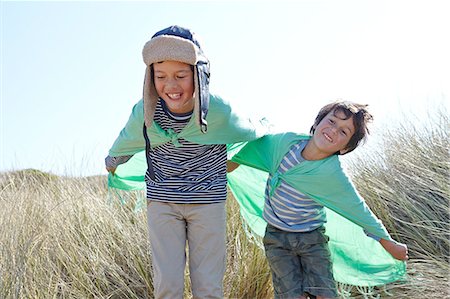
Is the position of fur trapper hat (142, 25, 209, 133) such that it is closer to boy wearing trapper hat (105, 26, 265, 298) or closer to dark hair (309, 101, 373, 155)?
boy wearing trapper hat (105, 26, 265, 298)

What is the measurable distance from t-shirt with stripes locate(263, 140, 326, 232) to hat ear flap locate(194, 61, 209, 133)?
64cm

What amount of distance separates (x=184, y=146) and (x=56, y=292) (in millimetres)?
1290

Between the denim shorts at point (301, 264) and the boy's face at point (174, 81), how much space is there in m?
0.97

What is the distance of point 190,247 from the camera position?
10.3 feet

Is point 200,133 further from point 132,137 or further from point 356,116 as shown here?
point 356,116

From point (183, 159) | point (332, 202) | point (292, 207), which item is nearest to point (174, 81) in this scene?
point (183, 159)

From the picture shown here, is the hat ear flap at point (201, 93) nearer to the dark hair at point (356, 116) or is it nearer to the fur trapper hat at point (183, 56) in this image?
the fur trapper hat at point (183, 56)

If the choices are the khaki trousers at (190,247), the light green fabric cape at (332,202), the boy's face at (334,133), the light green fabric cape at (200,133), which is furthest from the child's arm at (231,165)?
the boy's face at (334,133)

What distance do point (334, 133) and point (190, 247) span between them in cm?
105

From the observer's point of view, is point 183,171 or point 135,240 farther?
point 135,240

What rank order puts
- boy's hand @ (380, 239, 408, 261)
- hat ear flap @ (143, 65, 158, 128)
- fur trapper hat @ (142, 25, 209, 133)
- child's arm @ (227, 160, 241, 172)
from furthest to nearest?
1. child's arm @ (227, 160, 241, 172)
2. boy's hand @ (380, 239, 408, 261)
3. hat ear flap @ (143, 65, 158, 128)
4. fur trapper hat @ (142, 25, 209, 133)

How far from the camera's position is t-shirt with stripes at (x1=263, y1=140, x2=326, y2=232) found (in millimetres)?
3182

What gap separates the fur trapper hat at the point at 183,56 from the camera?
9.45 feet

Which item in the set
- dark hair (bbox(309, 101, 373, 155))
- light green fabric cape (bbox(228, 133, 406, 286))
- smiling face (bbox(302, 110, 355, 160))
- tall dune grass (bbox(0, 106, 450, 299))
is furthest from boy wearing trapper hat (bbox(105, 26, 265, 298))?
tall dune grass (bbox(0, 106, 450, 299))
